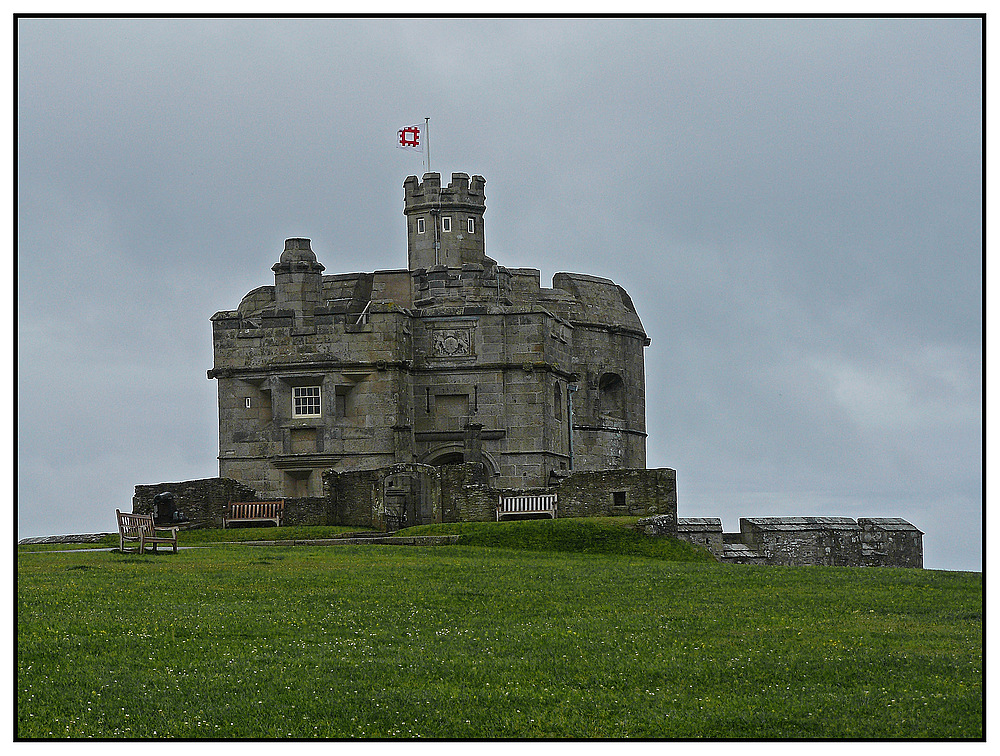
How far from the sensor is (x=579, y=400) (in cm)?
5225

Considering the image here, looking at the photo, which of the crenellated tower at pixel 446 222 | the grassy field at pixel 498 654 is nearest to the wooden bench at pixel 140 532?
the grassy field at pixel 498 654

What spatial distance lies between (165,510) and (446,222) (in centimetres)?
1849

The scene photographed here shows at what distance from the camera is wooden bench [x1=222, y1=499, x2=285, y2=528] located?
128ft

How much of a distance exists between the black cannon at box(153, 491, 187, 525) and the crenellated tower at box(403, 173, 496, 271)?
17.0 meters

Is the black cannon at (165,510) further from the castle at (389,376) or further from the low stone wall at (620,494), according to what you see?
the low stone wall at (620,494)

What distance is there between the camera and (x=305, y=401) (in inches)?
1806

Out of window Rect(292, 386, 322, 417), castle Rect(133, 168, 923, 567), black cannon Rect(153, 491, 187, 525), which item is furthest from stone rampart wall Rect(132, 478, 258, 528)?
window Rect(292, 386, 322, 417)

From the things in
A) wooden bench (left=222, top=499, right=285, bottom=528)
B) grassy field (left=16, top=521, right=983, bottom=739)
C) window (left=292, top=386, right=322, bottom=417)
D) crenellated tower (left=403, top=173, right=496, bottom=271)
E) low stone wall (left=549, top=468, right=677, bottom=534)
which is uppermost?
crenellated tower (left=403, top=173, right=496, bottom=271)

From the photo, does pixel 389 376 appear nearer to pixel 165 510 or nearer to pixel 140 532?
pixel 165 510

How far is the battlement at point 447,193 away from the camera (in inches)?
2108

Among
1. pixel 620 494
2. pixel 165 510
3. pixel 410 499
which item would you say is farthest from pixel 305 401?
pixel 620 494

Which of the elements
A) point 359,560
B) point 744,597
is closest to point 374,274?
point 359,560

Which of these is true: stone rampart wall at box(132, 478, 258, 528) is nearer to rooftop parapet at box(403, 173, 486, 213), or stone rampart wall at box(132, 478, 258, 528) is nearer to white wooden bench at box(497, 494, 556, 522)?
white wooden bench at box(497, 494, 556, 522)

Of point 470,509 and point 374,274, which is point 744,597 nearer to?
point 470,509
